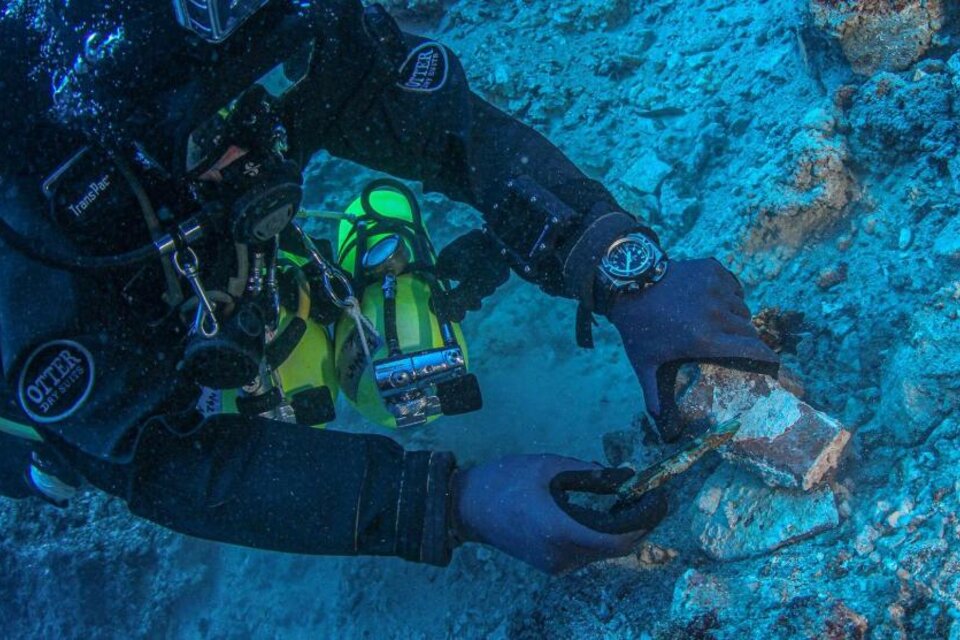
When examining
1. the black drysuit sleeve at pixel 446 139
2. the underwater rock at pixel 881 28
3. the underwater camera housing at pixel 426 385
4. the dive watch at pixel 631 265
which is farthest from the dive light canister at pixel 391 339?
the underwater rock at pixel 881 28

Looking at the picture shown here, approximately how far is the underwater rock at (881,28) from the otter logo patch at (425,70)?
1398mm

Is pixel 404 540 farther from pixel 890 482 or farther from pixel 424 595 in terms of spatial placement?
pixel 890 482

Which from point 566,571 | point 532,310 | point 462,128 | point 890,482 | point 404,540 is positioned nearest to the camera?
point 890,482

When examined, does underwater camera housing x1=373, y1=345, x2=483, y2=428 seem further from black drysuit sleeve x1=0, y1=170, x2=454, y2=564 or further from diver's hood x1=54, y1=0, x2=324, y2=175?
diver's hood x1=54, y1=0, x2=324, y2=175

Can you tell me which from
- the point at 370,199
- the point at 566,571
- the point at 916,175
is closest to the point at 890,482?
the point at 566,571

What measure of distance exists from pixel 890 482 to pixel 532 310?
2188 millimetres

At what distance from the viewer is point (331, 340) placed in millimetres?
2758

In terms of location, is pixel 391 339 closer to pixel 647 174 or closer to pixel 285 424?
pixel 285 424

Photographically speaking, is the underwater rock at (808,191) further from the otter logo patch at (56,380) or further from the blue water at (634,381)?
the otter logo patch at (56,380)

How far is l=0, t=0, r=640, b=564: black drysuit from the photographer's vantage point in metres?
1.61

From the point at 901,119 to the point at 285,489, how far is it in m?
2.29

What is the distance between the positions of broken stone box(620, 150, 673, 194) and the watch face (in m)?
1.32

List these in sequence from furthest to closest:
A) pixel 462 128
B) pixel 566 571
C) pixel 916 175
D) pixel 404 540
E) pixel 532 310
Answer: pixel 532 310
pixel 462 128
pixel 916 175
pixel 404 540
pixel 566 571

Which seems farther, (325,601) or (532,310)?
(532,310)
